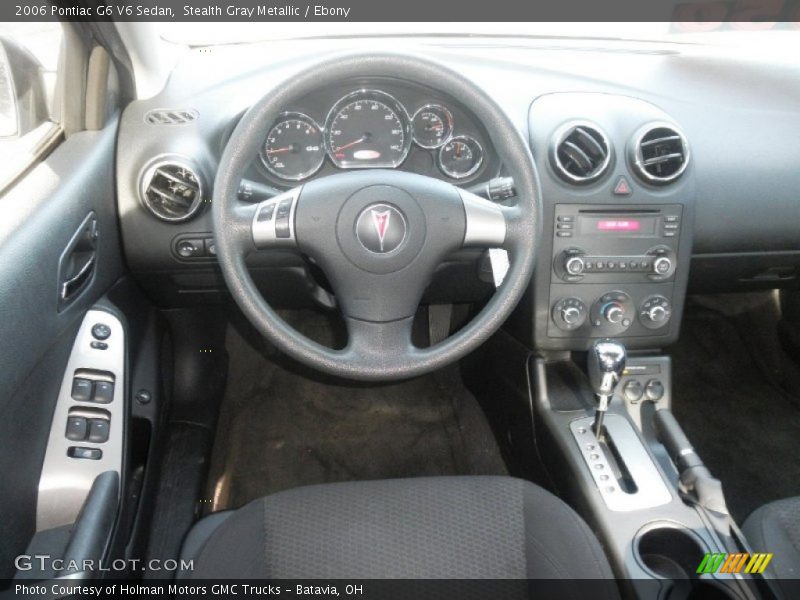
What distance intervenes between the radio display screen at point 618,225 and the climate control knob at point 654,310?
181mm

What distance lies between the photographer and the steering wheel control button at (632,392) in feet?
6.26

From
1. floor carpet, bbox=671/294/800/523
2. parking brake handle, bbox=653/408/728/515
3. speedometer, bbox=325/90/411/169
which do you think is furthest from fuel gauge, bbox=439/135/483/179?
floor carpet, bbox=671/294/800/523

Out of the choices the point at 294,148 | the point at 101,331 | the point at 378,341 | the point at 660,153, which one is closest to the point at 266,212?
the point at 378,341

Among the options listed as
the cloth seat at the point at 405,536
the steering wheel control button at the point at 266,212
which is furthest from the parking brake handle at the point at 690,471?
the steering wheel control button at the point at 266,212

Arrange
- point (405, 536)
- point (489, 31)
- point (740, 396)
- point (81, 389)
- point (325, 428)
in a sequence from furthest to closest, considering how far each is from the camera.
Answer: point (740, 396) → point (325, 428) → point (489, 31) → point (81, 389) → point (405, 536)

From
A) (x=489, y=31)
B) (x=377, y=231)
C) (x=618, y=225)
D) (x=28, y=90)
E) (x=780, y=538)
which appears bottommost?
(x=780, y=538)

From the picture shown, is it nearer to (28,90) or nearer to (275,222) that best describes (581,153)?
(275,222)

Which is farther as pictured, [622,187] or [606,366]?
[622,187]

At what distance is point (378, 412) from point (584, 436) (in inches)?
36.5

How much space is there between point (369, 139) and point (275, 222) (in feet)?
1.74

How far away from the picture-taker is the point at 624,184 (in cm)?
181

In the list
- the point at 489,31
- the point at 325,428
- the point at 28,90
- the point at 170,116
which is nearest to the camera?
the point at 28,90

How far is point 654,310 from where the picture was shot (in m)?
1.89

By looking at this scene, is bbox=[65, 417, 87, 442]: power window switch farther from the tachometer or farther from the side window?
the tachometer
